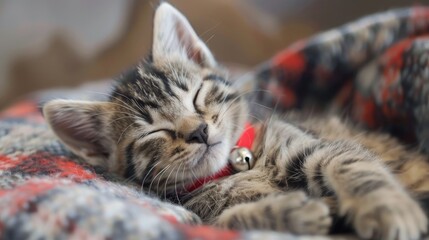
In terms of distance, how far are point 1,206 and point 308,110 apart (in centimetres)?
120

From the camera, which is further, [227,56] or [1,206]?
[227,56]

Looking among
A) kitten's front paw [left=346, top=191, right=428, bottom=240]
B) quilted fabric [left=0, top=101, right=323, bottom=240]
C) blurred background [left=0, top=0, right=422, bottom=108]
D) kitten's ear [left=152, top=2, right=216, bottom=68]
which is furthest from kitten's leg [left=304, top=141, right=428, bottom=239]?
blurred background [left=0, top=0, right=422, bottom=108]

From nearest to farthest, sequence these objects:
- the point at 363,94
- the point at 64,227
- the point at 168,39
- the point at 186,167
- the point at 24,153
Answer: the point at 64,227 < the point at 186,167 < the point at 24,153 < the point at 168,39 < the point at 363,94

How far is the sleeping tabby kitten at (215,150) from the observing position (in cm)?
96

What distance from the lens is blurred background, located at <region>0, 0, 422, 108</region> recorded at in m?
2.66

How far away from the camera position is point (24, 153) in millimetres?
1269

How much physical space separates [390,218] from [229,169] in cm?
50

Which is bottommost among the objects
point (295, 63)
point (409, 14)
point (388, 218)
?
point (388, 218)

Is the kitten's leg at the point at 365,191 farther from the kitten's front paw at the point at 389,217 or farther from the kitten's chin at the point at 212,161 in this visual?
the kitten's chin at the point at 212,161

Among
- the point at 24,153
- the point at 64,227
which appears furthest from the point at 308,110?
the point at 64,227

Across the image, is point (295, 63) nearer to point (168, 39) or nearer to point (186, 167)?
point (168, 39)

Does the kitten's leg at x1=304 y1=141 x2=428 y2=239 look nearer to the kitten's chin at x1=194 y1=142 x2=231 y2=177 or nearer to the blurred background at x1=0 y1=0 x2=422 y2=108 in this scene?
the kitten's chin at x1=194 y1=142 x2=231 y2=177

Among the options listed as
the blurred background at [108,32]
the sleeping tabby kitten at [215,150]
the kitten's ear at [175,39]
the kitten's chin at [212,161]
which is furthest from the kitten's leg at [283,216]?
the blurred background at [108,32]

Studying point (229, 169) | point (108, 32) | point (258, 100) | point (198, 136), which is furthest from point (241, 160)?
point (108, 32)
